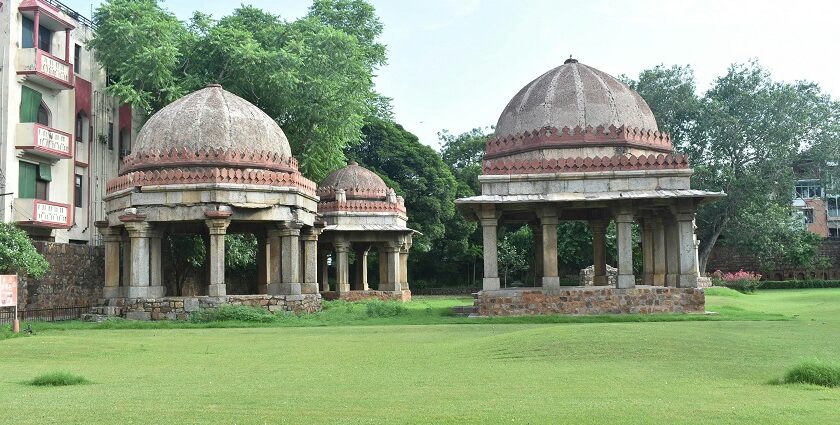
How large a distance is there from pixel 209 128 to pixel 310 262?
17.7 feet

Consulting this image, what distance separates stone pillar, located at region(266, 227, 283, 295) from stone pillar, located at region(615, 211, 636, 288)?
32.2ft

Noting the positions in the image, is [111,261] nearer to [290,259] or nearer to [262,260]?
[290,259]

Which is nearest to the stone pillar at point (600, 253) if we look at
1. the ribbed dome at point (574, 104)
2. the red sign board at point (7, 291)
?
the ribbed dome at point (574, 104)

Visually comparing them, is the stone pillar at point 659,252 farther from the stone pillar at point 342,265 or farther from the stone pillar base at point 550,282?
the stone pillar at point 342,265

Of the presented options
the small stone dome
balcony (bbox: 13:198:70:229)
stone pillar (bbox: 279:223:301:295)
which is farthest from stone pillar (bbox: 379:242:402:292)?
balcony (bbox: 13:198:70:229)

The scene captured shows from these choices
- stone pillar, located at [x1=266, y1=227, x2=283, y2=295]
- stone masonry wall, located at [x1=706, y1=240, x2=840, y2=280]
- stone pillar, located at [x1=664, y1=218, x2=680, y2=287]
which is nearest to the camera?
stone pillar, located at [x1=664, y1=218, x2=680, y2=287]

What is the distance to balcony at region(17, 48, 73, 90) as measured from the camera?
28.7m

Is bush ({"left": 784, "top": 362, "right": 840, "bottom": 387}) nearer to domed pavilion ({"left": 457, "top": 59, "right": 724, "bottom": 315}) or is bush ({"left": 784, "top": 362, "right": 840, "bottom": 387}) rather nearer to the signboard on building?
domed pavilion ({"left": 457, "top": 59, "right": 724, "bottom": 315})

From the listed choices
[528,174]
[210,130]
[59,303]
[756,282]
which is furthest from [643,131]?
[756,282]

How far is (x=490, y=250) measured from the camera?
74.0 feet

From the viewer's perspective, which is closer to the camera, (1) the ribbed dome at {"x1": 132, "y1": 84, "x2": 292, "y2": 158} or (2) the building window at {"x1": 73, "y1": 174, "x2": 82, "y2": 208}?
(1) the ribbed dome at {"x1": 132, "y1": 84, "x2": 292, "y2": 158}

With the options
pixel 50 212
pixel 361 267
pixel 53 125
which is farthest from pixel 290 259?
pixel 361 267

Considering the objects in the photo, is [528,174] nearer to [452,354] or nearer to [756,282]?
[452,354]

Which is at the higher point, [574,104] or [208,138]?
[574,104]
